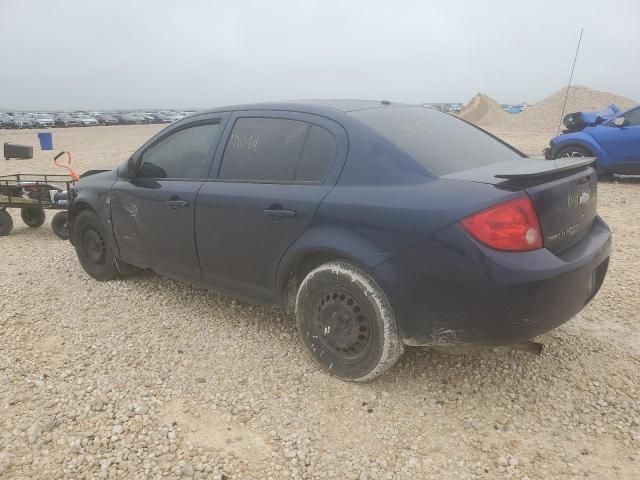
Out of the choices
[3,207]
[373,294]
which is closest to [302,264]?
[373,294]

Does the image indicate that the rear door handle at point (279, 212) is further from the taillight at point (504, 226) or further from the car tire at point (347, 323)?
the taillight at point (504, 226)

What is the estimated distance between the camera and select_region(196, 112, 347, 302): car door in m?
3.02

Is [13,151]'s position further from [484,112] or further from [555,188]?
[484,112]

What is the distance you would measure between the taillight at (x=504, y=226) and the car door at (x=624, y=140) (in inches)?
349

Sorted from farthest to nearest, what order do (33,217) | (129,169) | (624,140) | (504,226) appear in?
(624,140) < (33,217) < (129,169) < (504,226)

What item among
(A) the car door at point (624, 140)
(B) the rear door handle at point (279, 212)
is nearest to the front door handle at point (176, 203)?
(B) the rear door handle at point (279, 212)

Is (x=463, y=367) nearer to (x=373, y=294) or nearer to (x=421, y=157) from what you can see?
(x=373, y=294)

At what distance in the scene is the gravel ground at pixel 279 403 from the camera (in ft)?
7.86

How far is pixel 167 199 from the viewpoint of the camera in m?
3.78

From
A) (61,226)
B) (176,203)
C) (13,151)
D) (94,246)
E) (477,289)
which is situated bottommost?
(61,226)

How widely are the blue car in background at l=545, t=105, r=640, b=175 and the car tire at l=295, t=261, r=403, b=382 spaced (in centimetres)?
889

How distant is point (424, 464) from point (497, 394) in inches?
29.0

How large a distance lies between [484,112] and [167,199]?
36016 mm

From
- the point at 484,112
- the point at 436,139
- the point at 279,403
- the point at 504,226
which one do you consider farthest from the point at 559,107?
the point at 279,403
